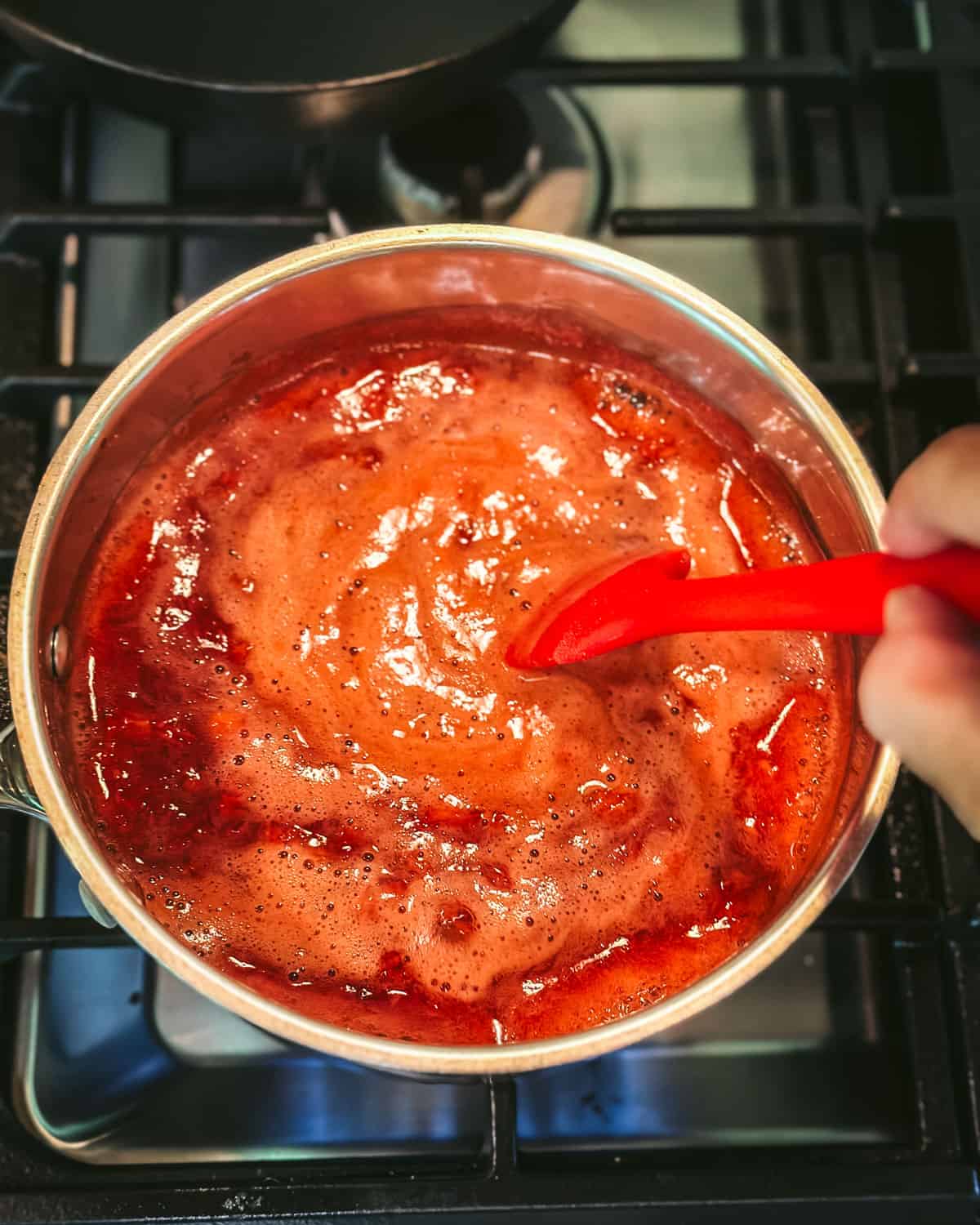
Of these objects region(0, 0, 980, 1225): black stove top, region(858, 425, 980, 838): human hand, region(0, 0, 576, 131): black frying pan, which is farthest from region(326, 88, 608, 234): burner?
region(858, 425, 980, 838): human hand

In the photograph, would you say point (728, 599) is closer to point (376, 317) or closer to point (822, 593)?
point (822, 593)

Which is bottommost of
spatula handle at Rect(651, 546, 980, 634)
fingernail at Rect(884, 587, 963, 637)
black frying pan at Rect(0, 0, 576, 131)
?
fingernail at Rect(884, 587, 963, 637)

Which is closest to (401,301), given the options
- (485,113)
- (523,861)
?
(485,113)

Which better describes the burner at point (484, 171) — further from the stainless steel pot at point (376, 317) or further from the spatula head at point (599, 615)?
the spatula head at point (599, 615)

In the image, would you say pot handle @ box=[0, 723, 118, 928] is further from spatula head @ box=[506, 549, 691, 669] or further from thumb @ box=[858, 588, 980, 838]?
thumb @ box=[858, 588, 980, 838]

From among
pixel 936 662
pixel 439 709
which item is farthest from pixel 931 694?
pixel 439 709

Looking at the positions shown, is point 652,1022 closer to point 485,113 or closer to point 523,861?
point 523,861

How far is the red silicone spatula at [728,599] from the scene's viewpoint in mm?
539

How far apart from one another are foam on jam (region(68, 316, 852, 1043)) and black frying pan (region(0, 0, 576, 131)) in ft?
0.57

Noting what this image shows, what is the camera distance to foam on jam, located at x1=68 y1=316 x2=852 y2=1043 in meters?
0.66

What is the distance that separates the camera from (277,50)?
760mm

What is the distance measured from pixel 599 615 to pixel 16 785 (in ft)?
1.13

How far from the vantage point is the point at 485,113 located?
90 cm

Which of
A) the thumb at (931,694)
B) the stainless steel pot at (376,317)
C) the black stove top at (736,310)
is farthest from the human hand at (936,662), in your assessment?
the black stove top at (736,310)
